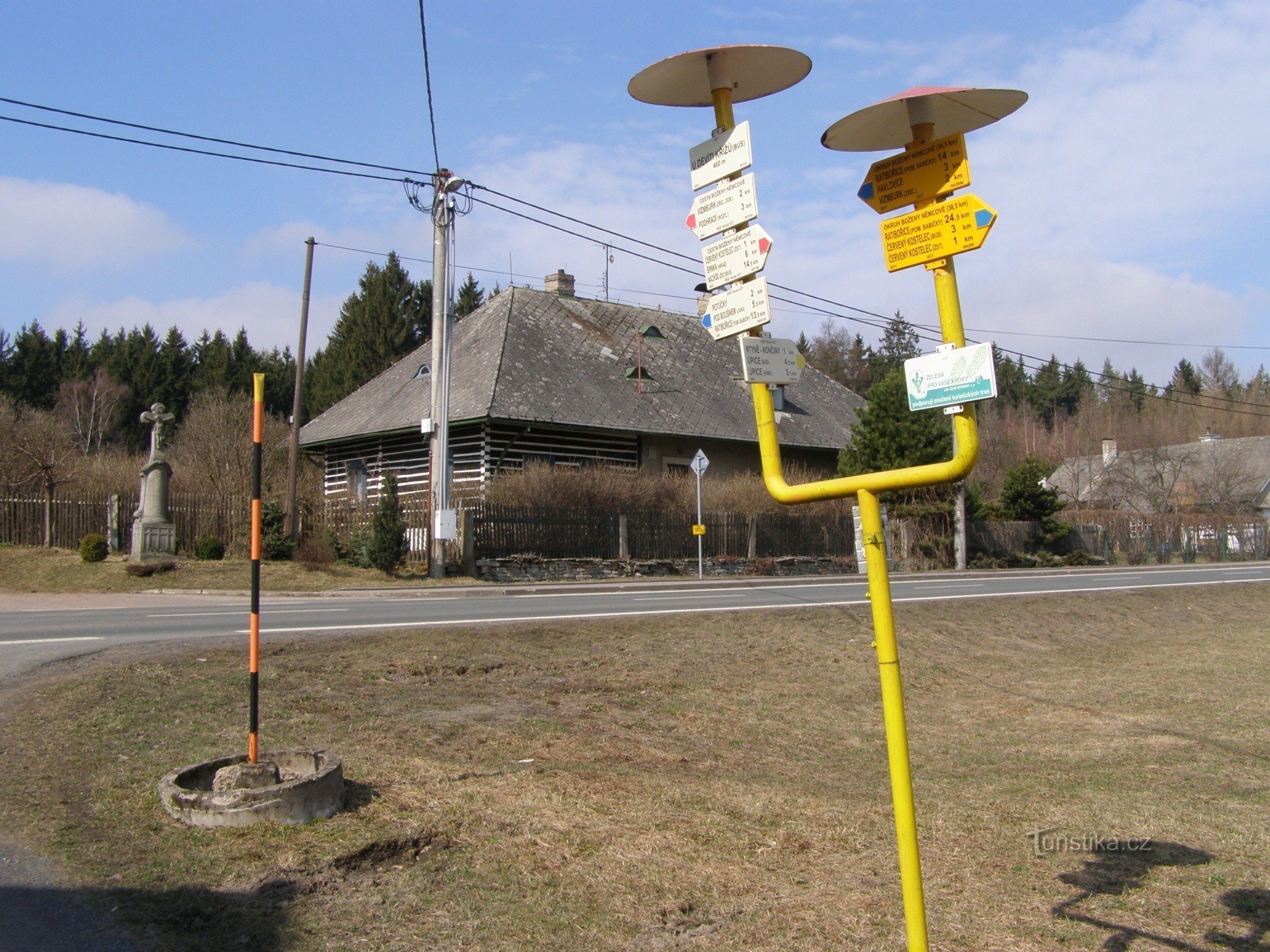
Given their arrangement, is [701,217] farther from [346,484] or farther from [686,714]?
[346,484]

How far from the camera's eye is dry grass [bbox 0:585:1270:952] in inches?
169

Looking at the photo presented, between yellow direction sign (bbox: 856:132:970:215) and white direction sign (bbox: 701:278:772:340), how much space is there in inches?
19.8

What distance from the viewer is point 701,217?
13.0 feet

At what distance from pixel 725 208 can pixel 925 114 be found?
77cm

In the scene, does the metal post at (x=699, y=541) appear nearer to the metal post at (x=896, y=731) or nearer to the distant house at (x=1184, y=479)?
the metal post at (x=896, y=731)

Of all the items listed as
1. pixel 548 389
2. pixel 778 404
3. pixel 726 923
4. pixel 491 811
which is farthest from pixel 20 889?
pixel 778 404

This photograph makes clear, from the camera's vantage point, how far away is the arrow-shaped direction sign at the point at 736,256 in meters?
3.75

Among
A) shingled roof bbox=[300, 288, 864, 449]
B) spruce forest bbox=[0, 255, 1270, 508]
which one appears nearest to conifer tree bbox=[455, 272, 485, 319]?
spruce forest bbox=[0, 255, 1270, 508]

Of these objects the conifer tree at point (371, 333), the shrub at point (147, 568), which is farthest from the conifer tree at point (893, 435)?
the conifer tree at point (371, 333)

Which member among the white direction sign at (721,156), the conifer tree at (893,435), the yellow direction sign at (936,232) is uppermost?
the conifer tree at (893,435)

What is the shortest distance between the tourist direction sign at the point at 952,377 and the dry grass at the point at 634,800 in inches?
86.6

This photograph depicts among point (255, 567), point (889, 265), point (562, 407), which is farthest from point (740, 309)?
point (562, 407)

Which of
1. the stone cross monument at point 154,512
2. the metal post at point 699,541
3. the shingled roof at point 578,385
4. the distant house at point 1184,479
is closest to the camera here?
the stone cross monument at point 154,512

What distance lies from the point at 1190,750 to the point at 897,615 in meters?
7.30
